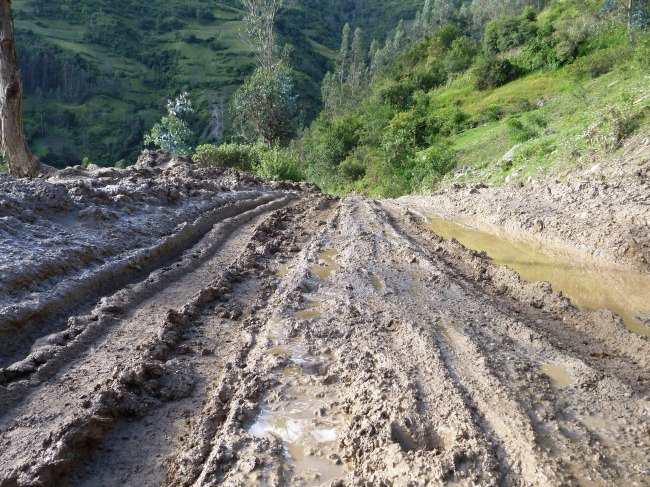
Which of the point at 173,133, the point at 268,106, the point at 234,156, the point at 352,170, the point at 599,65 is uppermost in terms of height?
the point at 599,65

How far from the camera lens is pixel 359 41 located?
69812mm

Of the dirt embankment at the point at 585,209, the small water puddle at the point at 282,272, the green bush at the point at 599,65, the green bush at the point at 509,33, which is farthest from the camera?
the green bush at the point at 509,33

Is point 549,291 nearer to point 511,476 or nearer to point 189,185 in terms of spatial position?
Answer: point 511,476

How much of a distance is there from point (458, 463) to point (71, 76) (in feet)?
219

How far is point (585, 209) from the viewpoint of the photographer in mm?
8195

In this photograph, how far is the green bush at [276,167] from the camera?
16272 mm

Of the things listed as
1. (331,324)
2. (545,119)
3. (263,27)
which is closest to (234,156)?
(545,119)

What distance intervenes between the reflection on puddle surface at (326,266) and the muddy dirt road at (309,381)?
0.14 ft

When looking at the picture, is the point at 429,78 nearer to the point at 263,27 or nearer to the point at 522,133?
the point at 263,27

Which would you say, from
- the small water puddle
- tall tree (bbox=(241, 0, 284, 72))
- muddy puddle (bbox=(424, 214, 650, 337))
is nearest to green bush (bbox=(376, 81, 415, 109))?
tall tree (bbox=(241, 0, 284, 72))

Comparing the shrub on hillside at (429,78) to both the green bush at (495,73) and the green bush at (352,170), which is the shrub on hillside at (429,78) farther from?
the green bush at (352,170)

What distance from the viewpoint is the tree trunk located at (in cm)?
827

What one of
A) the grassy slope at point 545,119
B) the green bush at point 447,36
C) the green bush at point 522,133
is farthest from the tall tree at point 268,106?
the green bush at point 447,36

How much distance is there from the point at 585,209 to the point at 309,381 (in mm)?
6935
